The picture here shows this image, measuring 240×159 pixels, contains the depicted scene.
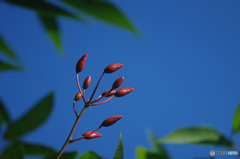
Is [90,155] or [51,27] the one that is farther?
[51,27]

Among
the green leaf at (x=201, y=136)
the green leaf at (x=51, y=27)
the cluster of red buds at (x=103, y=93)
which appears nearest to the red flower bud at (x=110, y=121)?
the cluster of red buds at (x=103, y=93)

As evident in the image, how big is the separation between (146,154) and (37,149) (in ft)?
0.86

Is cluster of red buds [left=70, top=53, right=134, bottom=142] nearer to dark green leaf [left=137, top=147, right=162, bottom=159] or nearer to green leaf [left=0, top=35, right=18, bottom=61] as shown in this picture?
dark green leaf [left=137, top=147, right=162, bottom=159]

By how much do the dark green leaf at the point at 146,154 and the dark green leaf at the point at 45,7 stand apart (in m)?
0.22

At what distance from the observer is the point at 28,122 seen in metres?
0.49

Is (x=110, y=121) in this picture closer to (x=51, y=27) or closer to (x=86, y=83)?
(x=86, y=83)

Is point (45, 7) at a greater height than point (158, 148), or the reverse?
point (45, 7)

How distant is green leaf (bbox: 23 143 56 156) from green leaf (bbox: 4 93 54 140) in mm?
35

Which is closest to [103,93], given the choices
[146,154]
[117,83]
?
[117,83]

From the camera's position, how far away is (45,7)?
0.34 meters

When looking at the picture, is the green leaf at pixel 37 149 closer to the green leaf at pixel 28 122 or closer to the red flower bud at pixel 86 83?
the green leaf at pixel 28 122

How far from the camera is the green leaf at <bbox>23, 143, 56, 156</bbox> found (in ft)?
1.64

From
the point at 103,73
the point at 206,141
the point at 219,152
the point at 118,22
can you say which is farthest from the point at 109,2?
the point at 219,152

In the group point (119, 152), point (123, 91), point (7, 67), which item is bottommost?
point (119, 152)
